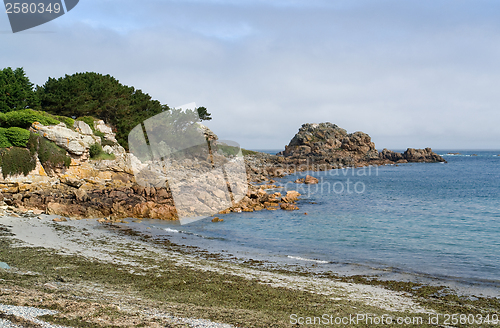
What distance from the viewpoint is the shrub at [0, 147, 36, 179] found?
23156 millimetres

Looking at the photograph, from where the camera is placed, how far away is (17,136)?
2527cm

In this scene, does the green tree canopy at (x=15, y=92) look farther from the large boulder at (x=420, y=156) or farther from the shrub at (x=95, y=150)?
the large boulder at (x=420, y=156)

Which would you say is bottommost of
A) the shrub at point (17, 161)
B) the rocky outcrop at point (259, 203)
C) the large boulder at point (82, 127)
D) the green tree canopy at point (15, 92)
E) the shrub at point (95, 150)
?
the rocky outcrop at point (259, 203)

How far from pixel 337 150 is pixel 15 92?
96.6 m

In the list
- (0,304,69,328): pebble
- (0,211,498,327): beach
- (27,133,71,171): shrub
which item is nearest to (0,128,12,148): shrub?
(27,133,71,171): shrub

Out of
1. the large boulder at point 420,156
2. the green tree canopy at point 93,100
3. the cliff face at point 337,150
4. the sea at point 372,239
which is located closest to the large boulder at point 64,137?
the green tree canopy at point 93,100

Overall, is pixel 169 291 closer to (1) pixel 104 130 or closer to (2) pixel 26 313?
(2) pixel 26 313

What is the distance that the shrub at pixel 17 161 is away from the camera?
A: 76.0 feet

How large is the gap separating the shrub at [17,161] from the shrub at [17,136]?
872mm

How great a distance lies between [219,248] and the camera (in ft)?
53.3

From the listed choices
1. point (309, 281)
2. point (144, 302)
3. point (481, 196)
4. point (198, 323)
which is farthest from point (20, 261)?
point (481, 196)

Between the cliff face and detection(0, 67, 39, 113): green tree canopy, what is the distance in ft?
232

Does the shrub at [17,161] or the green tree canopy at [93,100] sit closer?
the shrub at [17,161]

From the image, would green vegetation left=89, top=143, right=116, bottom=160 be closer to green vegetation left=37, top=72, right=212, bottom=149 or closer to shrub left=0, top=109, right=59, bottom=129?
shrub left=0, top=109, right=59, bottom=129
